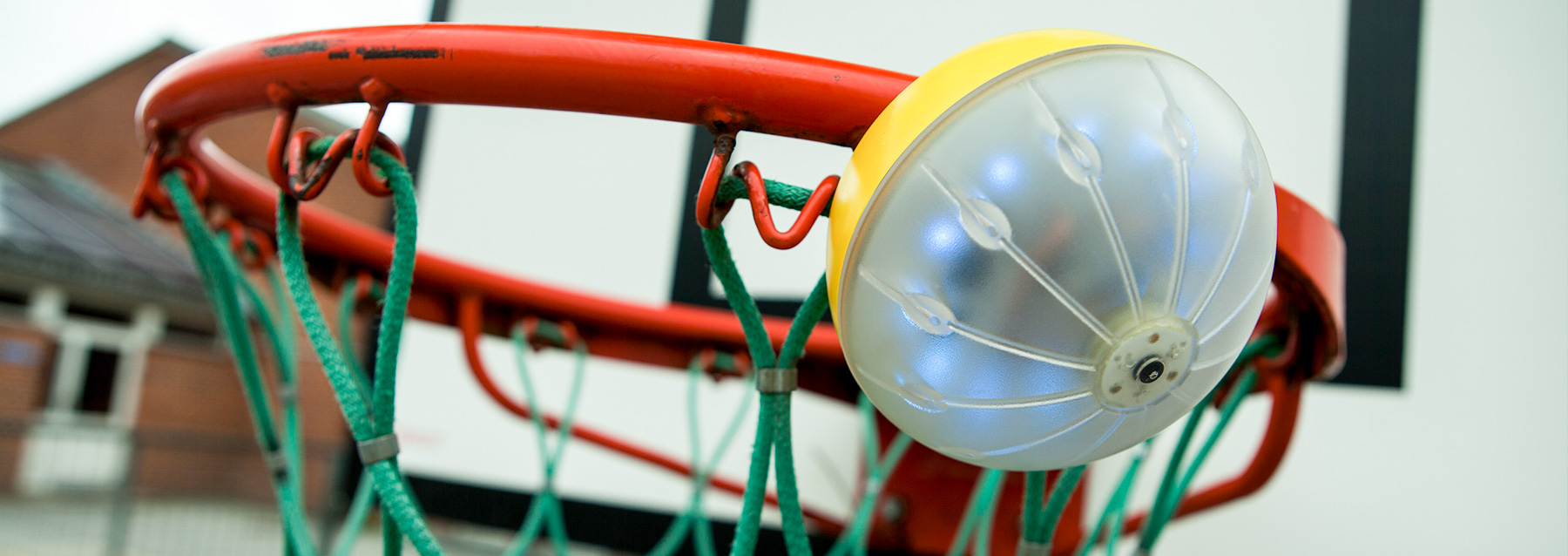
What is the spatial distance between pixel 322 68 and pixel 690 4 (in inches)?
41.6

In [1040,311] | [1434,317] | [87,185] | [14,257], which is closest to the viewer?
[1040,311]

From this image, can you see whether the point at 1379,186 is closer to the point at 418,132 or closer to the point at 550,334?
the point at 550,334

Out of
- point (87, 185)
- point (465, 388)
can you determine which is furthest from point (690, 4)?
point (87, 185)

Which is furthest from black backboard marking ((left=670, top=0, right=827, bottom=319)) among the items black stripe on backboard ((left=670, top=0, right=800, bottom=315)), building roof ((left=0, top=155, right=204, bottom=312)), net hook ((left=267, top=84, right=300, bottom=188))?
building roof ((left=0, top=155, right=204, bottom=312))

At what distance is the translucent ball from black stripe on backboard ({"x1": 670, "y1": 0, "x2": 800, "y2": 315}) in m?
0.96

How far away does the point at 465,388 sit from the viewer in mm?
1369

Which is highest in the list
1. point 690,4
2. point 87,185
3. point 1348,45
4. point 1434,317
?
point 87,185

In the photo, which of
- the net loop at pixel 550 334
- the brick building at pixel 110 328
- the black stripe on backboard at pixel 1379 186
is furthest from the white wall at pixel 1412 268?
the brick building at pixel 110 328

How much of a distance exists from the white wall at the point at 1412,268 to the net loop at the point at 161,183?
578 millimetres

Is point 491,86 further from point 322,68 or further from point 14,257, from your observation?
point 14,257

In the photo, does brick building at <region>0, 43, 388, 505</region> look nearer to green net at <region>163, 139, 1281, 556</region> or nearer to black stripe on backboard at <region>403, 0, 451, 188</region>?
black stripe on backboard at <region>403, 0, 451, 188</region>

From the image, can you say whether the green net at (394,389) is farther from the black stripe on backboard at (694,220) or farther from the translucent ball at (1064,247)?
the black stripe on backboard at (694,220)

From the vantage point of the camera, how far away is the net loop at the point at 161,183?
1.45ft

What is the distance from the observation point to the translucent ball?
21cm
